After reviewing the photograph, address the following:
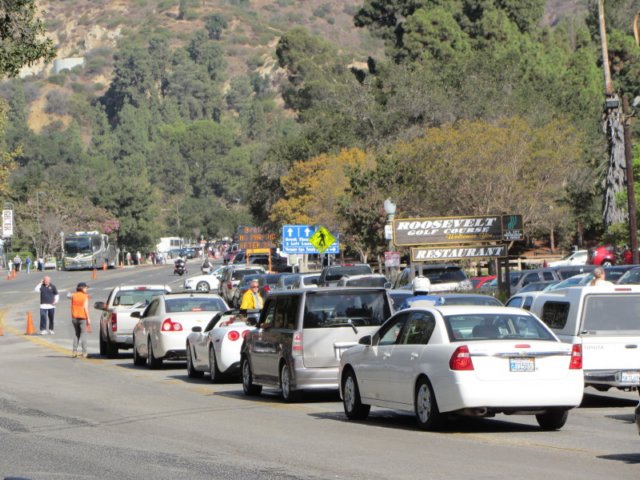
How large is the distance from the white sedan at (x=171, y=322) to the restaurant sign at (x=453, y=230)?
363 inches

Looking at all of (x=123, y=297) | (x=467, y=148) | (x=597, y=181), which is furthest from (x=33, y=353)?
(x=597, y=181)

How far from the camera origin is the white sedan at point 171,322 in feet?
82.6

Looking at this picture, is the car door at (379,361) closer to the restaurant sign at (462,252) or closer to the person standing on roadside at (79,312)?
the person standing on roadside at (79,312)

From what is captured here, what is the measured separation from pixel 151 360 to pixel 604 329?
37.3ft

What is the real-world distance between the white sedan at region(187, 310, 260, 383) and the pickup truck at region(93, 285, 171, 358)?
6.36m

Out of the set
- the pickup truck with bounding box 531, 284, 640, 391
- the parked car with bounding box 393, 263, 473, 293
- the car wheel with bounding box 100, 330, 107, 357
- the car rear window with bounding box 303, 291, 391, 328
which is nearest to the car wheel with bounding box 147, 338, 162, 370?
the car wheel with bounding box 100, 330, 107, 357

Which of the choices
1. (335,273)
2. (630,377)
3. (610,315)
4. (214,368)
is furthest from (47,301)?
(630,377)

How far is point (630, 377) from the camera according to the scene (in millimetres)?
16703

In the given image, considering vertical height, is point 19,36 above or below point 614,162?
above

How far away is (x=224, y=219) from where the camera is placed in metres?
198

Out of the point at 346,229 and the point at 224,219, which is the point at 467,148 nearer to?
the point at 346,229

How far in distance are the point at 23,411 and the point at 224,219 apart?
594 feet

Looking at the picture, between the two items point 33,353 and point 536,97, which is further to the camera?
point 536,97

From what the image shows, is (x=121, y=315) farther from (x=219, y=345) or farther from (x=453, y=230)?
(x=453, y=230)
